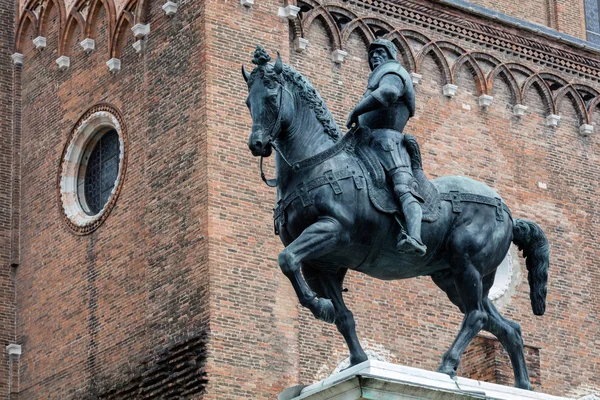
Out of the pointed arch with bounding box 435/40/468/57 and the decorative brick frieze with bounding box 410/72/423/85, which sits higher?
the pointed arch with bounding box 435/40/468/57

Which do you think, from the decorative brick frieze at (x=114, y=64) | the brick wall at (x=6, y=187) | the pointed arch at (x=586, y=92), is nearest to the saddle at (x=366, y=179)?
the decorative brick frieze at (x=114, y=64)

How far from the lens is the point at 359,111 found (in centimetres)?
1277

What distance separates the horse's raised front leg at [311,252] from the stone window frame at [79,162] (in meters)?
9.49

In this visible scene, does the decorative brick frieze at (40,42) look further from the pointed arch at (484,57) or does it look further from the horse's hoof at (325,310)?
the horse's hoof at (325,310)

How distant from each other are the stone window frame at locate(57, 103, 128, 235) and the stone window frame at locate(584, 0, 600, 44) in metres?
9.04

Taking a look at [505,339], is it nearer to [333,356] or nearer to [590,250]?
[333,356]

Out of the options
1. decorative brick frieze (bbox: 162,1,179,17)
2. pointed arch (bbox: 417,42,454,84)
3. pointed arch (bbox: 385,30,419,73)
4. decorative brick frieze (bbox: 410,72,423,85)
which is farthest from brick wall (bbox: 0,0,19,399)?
pointed arch (bbox: 417,42,454,84)

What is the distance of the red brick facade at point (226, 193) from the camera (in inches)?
757

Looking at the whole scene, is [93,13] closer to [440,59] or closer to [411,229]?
[440,59]

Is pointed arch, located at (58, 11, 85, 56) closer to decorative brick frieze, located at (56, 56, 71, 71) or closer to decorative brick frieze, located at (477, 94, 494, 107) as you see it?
decorative brick frieze, located at (56, 56, 71, 71)

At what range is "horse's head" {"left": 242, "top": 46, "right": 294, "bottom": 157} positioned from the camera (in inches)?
479

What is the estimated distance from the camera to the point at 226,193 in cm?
1942

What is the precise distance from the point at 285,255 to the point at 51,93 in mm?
12022

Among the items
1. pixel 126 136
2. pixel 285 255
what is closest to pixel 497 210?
pixel 285 255
